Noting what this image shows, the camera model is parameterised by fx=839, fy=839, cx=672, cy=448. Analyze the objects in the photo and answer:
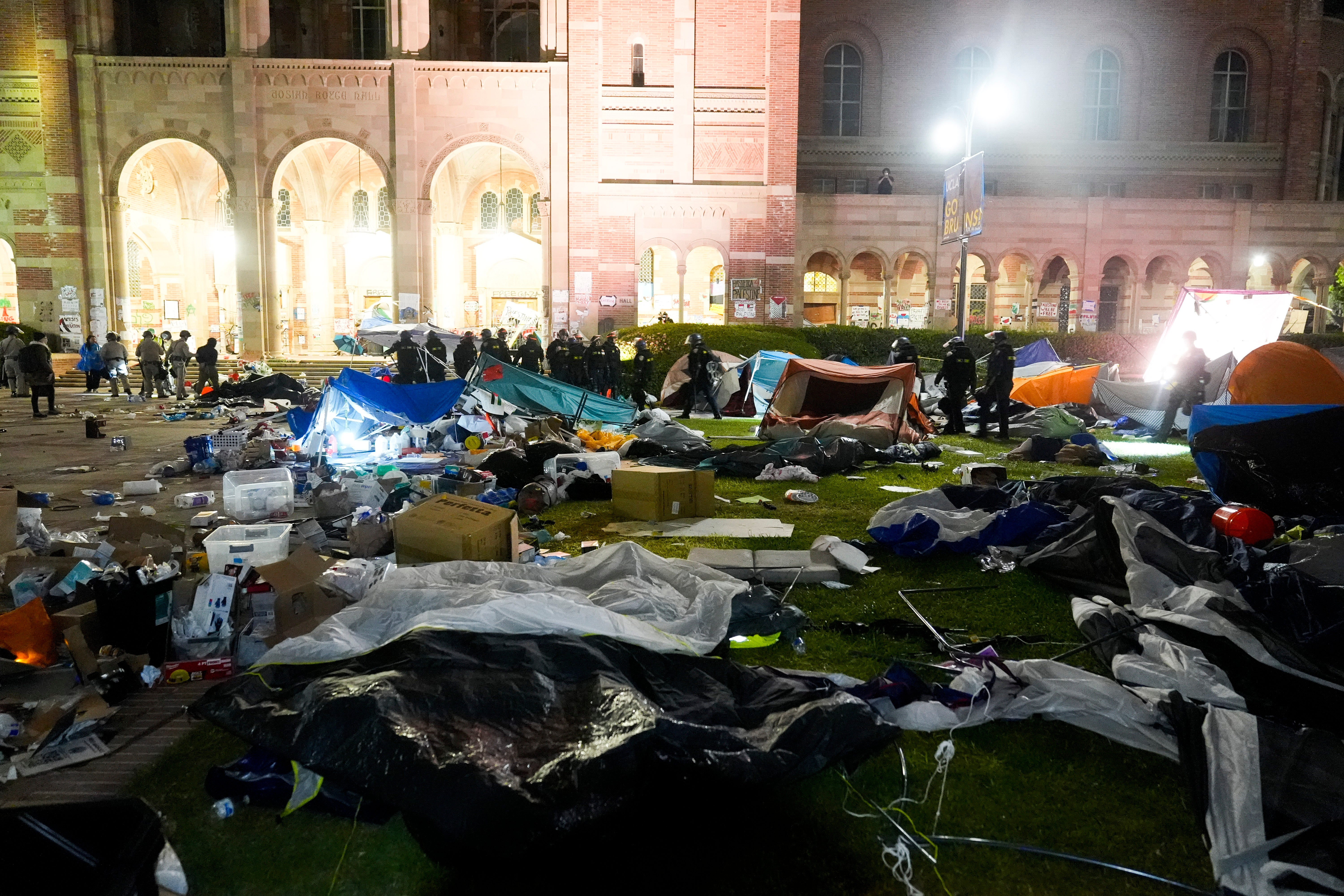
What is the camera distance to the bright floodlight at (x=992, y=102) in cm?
1705

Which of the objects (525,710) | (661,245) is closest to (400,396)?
(525,710)

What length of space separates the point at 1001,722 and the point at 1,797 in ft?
13.1

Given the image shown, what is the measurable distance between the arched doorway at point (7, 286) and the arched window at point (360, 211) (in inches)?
403

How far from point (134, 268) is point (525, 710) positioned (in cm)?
3140

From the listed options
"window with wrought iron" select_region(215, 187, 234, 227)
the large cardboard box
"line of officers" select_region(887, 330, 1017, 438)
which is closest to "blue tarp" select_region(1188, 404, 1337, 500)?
the large cardboard box

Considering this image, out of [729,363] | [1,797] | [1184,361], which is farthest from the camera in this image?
[729,363]

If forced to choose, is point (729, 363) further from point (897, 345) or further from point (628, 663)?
point (628, 663)

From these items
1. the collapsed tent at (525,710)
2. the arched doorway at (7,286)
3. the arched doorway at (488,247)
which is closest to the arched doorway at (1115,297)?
the arched doorway at (488,247)

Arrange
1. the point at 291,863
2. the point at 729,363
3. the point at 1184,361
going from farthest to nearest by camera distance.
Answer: the point at 729,363, the point at 1184,361, the point at 291,863

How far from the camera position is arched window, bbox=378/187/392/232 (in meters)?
29.9

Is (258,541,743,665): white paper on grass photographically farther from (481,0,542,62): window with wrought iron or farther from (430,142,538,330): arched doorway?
(481,0,542,62): window with wrought iron

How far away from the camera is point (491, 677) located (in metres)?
3.26

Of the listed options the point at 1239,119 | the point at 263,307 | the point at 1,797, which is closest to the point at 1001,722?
the point at 1,797

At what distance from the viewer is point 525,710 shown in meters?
3.08
